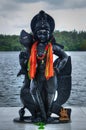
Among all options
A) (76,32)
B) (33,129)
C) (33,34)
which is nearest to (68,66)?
(33,34)

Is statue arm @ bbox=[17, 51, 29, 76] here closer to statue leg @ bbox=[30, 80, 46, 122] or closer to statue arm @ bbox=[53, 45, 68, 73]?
statue leg @ bbox=[30, 80, 46, 122]

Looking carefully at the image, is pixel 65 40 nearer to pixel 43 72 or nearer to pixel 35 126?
pixel 43 72

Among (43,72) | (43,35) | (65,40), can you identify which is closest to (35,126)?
(43,72)

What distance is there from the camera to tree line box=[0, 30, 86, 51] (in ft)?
25.7

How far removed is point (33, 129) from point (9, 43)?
114 inches

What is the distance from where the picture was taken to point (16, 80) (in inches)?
326

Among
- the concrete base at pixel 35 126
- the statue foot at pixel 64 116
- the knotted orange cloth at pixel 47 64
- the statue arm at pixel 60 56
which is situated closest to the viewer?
the concrete base at pixel 35 126

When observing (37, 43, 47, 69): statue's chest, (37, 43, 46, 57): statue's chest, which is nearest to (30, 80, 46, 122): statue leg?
(37, 43, 47, 69): statue's chest

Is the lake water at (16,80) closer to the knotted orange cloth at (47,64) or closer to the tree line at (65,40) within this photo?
the tree line at (65,40)

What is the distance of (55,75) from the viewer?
5.75 metres

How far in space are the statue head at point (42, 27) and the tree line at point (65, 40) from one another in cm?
197

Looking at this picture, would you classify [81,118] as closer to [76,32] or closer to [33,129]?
[33,129]

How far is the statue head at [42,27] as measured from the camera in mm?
5688

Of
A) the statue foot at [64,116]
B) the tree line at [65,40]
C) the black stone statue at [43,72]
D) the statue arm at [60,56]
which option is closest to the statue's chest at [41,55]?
the black stone statue at [43,72]
